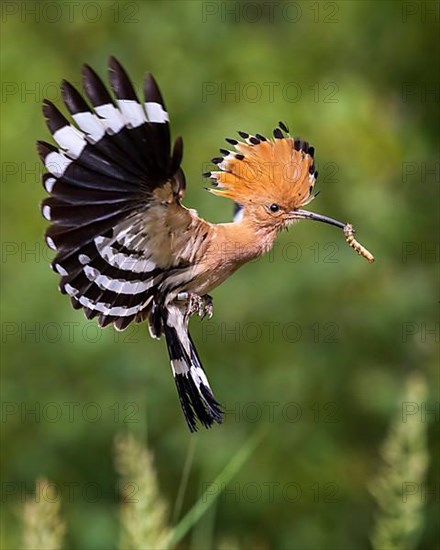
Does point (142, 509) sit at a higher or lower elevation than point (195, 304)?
lower

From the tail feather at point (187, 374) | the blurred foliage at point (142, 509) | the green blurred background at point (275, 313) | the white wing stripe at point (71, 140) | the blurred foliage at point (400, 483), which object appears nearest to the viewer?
the white wing stripe at point (71, 140)

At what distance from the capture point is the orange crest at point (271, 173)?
1.59 meters

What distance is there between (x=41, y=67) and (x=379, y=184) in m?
1.59

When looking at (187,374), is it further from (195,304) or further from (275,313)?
(275,313)

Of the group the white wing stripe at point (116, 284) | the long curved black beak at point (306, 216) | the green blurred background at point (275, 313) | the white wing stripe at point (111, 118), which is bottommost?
the green blurred background at point (275, 313)

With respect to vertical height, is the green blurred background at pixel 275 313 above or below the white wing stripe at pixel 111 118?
below

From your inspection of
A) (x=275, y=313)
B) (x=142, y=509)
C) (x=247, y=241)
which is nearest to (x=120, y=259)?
(x=247, y=241)

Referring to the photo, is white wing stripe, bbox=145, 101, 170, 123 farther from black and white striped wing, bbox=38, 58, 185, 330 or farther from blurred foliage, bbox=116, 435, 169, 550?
blurred foliage, bbox=116, 435, 169, 550

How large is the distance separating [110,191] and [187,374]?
12.2 inches

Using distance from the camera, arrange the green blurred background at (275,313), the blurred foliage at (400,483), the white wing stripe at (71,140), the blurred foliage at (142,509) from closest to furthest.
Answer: the white wing stripe at (71,140), the blurred foliage at (142,509), the blurred foliage at (400,483), the green blurred background at (275,313)

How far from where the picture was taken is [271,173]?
160 centimetres

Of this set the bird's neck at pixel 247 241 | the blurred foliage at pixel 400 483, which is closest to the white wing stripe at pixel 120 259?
the bird's neck at pixel 247 241

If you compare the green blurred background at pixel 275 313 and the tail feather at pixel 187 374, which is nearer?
the tail feather at pixel 187 374

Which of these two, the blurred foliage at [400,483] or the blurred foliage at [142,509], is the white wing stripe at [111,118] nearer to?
the blurred foliage at [142,509]
